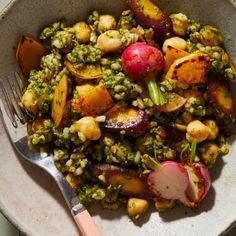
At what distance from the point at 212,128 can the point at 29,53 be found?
2.05 feet

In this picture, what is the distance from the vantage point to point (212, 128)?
1707mm

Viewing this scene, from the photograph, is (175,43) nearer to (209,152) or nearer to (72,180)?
(209,152)

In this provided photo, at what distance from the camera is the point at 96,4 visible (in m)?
1.76

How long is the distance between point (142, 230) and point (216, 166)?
0.32 meters

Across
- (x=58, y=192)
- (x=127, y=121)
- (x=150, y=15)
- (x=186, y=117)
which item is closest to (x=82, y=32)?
(x=150, y=15)

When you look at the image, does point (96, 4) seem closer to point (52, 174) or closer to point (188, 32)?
point (188, 32)

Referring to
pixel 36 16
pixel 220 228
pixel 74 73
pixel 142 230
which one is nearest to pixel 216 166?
pixel 220 228

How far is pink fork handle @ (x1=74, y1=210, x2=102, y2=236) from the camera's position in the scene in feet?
5.40

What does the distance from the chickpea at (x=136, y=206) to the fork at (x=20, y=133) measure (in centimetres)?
13

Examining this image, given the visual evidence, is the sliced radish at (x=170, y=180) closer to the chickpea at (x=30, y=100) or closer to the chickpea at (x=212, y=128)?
the chickpea at (x=212, y=128)

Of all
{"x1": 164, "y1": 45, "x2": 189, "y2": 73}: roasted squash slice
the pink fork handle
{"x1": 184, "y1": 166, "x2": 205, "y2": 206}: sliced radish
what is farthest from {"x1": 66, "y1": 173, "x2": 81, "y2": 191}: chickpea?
{"x1": 164, "y1": 45, "x2": 189, "y2": 73}: roasted squash slice

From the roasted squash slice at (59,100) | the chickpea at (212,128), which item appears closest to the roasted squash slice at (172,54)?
the chickpea at (212,128)

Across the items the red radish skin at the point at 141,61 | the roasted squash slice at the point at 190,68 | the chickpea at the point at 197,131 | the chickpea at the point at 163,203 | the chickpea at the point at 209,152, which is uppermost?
the red radish skin at the point at 141,61

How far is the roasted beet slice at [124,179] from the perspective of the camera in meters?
1.69
